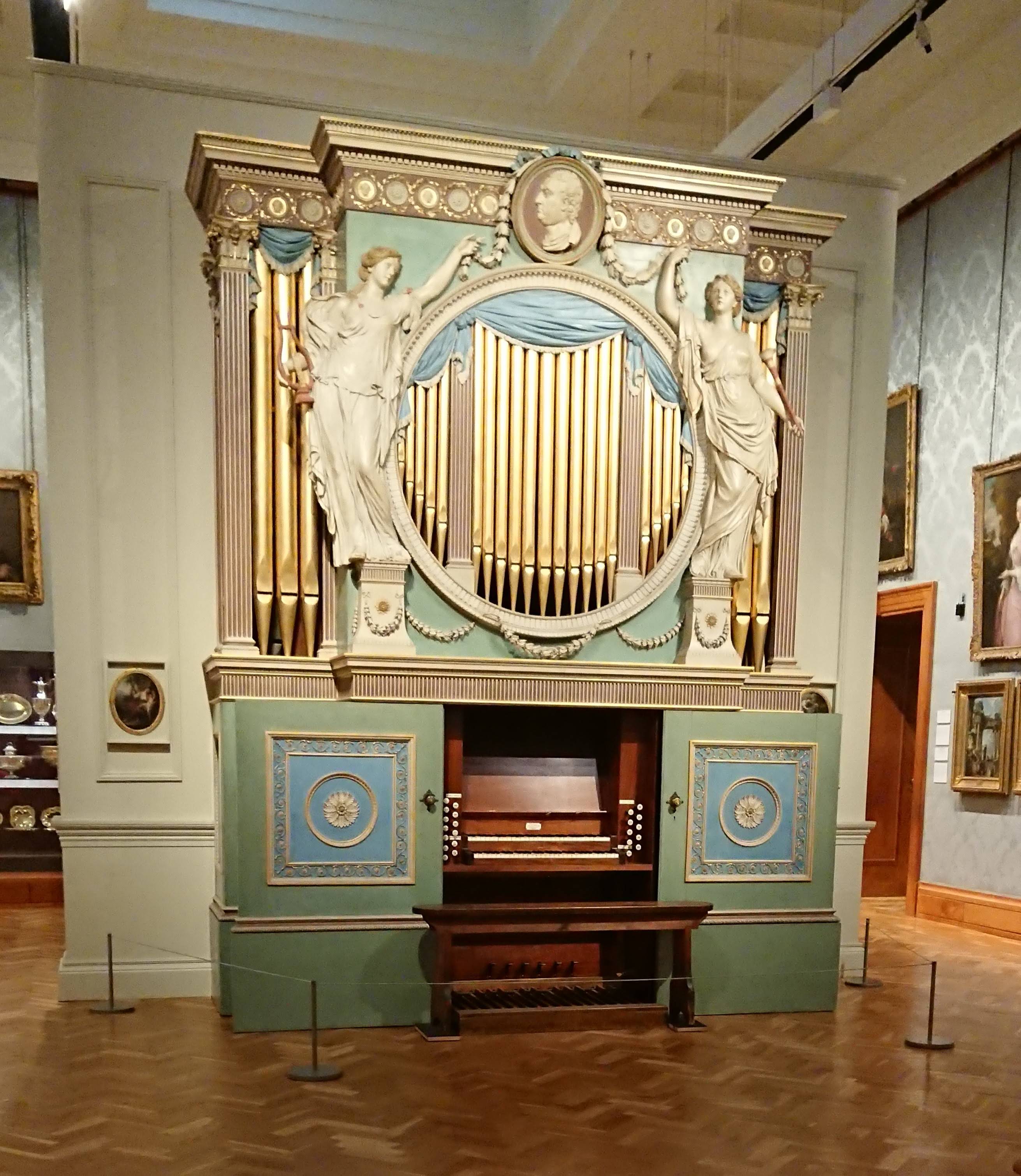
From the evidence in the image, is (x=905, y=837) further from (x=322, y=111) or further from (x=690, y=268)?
(x=322, y=111)

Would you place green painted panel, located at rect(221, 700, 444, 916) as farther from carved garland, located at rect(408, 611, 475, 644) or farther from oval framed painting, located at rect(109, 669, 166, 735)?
oval framed painting, located at rect(109, 669, 166, 735)

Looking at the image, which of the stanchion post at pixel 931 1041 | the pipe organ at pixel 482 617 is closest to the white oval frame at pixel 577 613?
the pipe organ at pixel 482 617

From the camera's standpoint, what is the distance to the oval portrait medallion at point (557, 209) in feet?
20.4

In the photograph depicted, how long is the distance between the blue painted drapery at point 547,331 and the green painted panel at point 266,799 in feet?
5.67

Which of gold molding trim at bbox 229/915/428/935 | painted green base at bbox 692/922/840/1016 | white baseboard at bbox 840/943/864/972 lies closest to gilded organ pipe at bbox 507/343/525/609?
gold molding trim at bbox 229/915/428/935

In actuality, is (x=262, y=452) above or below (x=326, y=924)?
above

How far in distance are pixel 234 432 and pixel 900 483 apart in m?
6.87

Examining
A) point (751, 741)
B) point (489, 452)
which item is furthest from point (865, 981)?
point (489, 452)

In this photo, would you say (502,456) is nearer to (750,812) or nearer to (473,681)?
(473,681)

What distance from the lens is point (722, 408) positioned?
21.2ft

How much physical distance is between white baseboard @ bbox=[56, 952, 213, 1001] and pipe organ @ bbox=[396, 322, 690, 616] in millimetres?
2627

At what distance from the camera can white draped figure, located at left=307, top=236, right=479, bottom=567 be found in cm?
597

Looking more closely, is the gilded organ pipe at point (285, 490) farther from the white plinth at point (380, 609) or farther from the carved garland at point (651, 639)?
the carved garland at point (651, 639)

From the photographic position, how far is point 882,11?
292 inches
